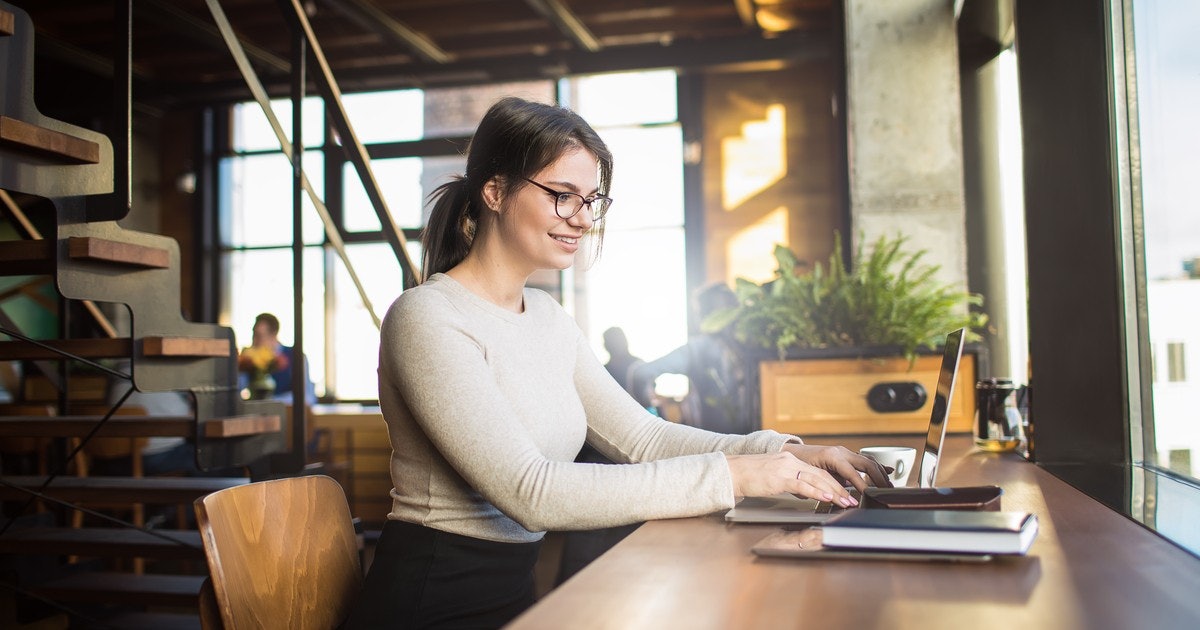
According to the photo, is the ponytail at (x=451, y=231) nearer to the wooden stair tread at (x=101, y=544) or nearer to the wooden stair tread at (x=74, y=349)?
the wooden stair tread at (x=74, y=349)

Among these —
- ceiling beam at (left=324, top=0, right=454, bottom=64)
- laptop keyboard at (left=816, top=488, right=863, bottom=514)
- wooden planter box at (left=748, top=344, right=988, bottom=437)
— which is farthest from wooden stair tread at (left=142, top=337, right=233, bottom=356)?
ceiling beam at (left=324, top=0, right=454, bottom=64)

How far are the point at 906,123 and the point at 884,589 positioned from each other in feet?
10.8

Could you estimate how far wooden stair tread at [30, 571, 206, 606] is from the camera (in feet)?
9.89

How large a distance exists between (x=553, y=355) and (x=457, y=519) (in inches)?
14.3

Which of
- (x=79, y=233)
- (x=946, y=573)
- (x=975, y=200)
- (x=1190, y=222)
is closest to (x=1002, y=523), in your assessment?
(x=946, y=573)

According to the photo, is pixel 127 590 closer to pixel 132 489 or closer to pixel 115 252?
pixel 132 489

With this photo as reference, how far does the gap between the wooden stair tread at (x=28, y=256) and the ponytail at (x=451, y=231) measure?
1.45m

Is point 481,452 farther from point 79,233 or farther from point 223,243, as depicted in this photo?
point 223,243

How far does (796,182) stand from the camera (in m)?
8.17

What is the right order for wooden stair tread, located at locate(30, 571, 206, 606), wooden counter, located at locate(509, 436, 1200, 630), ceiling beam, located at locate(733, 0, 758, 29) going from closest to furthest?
wooden counter, located at locate(509, 436, 1200, 630), wooden stair tread, located at locate(30, 571, 206, 606), ceiling beam, located at locate(733, 0, 758, 29)

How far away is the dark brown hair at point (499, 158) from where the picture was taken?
170cm

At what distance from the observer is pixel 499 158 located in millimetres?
1719

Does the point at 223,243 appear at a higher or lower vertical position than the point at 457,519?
higher

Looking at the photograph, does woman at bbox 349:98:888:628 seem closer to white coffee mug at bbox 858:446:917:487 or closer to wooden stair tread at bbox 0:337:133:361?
white coffee mug at bbox 858:446:917:487
